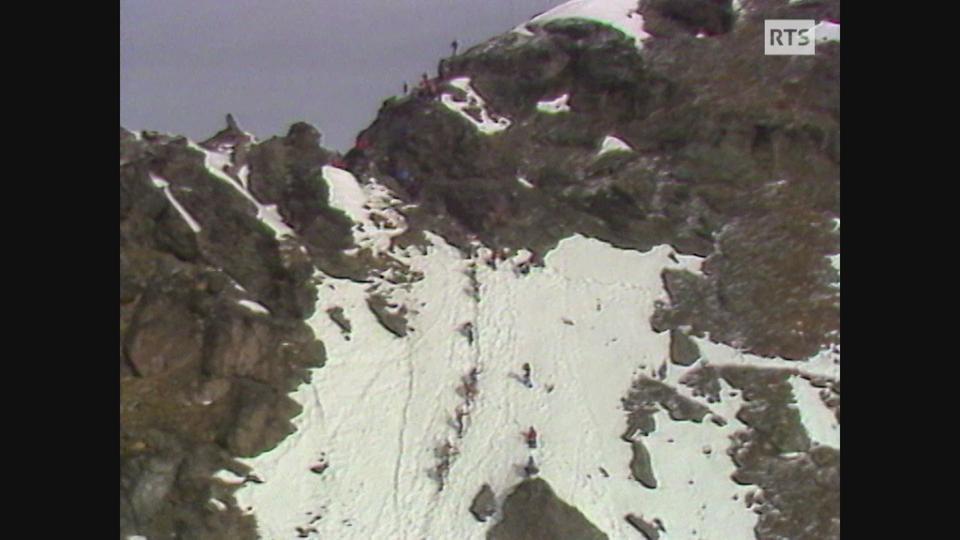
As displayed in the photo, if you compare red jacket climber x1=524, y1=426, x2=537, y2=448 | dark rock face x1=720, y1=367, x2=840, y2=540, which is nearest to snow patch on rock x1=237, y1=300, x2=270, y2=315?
red jacket climber x1=524, y1=426, x2=537, y2=448

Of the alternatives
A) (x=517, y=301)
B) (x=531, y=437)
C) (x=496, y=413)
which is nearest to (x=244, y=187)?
(x=517, y=301)

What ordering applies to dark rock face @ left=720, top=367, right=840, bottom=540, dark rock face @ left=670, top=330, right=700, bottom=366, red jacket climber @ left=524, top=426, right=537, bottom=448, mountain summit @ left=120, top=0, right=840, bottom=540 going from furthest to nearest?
dark rock face @ left=670, top=330, right=700, bottom=366 < red jacket climber @ left=524, top=426, right=537, bottom=448 < dark rock face @ left=720, top=367, right=840, bottom=540 < mountain summit @ left=120, top=0, right=840, bottom=540

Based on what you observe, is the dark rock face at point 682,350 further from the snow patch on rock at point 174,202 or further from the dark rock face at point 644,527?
the snow patch on rock at point 174,202

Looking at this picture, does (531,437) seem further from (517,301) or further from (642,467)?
(517,301)

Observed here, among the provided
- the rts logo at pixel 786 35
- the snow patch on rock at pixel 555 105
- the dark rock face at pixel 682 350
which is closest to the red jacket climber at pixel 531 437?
the dark rock face at pixel 682 350

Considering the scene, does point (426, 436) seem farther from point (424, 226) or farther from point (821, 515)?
point (821, 515)

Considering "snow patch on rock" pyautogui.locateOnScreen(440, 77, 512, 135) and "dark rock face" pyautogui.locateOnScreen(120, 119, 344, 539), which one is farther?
"snow patch on rock" pyautogui.locateOnScreen(440, 77, 512, 135)

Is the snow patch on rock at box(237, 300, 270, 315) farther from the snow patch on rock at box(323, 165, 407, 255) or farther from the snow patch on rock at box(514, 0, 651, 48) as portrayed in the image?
the snow patch on rock at box(514, 0, 651, 48)
